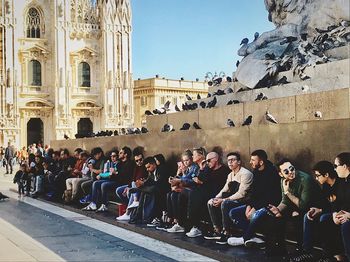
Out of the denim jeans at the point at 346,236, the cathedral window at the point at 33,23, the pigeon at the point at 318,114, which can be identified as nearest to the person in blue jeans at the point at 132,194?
the pigeon at the point at 318,114

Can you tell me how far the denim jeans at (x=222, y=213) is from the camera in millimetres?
6148

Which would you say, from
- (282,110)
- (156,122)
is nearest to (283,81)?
(282,110)

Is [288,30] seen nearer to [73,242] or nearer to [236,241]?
[236,241]

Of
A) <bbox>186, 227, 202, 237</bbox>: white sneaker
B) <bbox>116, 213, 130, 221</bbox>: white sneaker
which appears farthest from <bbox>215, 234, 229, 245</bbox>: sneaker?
<bbox>116, 213, 130, 221</bbox>: white sneaker

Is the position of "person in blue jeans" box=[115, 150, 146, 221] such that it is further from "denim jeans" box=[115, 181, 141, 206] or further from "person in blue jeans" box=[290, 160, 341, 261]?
"person in blue jeans" box=[290, 160, 341, 261]

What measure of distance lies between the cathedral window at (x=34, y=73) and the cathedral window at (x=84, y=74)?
3216 mm

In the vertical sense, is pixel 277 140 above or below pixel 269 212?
above

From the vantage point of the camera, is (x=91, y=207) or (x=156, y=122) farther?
(x=156, y=122)

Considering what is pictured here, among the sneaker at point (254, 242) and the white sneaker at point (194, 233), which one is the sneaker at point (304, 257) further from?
the white sneaker at point (194, 233)

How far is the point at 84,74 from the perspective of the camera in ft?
143

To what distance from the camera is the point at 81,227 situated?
319 inches

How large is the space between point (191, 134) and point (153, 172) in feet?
2.88

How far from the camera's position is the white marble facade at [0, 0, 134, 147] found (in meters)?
41.0

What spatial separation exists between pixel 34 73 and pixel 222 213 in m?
38.3
